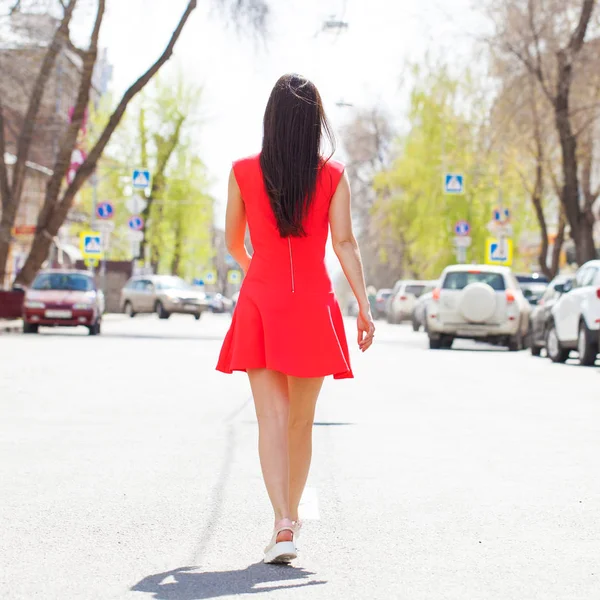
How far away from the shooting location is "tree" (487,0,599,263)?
31.8 m

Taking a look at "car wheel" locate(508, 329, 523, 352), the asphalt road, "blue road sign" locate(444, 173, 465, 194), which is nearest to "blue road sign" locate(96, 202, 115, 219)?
"blue road sign" locate(444, 173, 465, 194)

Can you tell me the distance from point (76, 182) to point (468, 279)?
10.3 m

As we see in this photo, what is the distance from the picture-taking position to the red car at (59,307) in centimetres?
3102

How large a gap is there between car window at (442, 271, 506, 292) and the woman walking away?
883 inches

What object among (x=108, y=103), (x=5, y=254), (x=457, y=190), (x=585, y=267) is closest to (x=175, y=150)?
(x=108, y=103)

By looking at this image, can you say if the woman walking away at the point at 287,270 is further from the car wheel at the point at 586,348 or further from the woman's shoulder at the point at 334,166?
the car wheel at the point at 586,348

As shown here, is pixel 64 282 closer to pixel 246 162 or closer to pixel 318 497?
pixel 318 497

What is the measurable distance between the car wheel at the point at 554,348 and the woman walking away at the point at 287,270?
1685cm

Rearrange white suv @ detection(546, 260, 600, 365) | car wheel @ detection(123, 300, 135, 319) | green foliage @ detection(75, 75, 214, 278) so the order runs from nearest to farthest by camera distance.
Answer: white suv @ detection(546, 260, 600, 365) < car wheel @ detection(123, 300, 135, 319) < green foliage @ detection(75, 75, 214, 278)

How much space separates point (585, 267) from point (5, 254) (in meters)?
17.7

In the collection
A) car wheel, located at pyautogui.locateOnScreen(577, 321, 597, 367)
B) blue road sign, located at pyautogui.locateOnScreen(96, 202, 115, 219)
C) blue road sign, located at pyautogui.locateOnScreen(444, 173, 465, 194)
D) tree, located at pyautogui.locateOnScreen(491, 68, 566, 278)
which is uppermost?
tree, located at pyautogui.locateOnScreen(491, 68, 566, 278)

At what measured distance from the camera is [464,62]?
3394cm

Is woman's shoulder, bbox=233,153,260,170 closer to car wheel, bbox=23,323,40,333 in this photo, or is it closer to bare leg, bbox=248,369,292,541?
bare leg, bbox=248,369,292,541

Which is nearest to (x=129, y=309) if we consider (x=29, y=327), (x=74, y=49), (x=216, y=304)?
(x=74, y=49)
